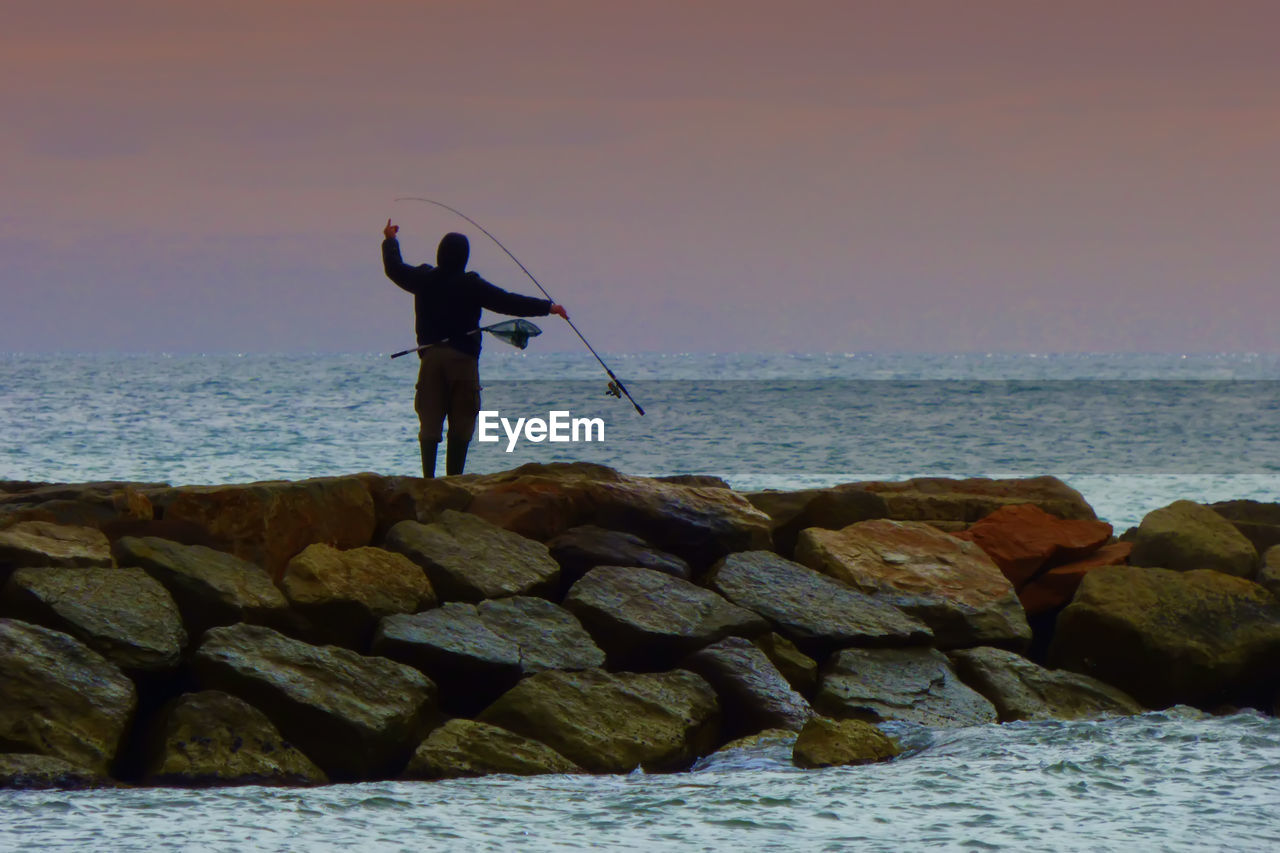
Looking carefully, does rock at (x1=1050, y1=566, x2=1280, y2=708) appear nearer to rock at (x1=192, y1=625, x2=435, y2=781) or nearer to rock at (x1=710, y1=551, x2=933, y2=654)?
rock at (x1=710, y1=551, x2=933, y2=654)

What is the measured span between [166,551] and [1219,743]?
474cm

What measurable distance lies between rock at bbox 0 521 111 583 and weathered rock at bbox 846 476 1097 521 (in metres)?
4.61

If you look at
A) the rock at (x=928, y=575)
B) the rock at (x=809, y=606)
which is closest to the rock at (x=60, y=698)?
the rock at (x=809, y=606)

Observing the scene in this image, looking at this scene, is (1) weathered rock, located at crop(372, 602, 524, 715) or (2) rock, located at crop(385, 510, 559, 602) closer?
(1) weathered rock, located at crop(372, 602, 524, 715)

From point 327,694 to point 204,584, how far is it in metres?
0.86

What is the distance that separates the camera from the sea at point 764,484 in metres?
4.97

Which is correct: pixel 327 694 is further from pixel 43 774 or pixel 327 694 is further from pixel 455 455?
pixel 455 455

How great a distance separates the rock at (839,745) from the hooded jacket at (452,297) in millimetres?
3488

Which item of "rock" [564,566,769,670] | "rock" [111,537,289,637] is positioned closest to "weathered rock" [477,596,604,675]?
"rock" [564,566,769,670]

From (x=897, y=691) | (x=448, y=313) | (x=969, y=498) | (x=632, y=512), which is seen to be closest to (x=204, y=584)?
(x=632, y=512)

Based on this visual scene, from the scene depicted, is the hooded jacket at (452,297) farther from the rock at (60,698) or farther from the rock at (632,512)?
the rock at (60,698)

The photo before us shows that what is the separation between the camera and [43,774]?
5.30 meters

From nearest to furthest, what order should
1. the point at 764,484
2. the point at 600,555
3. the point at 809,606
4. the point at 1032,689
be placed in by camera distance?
the point at 1032,689, the point at 809,606, the point at 600,555, the point at 764,484

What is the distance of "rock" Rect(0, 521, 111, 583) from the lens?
620 centimetres
